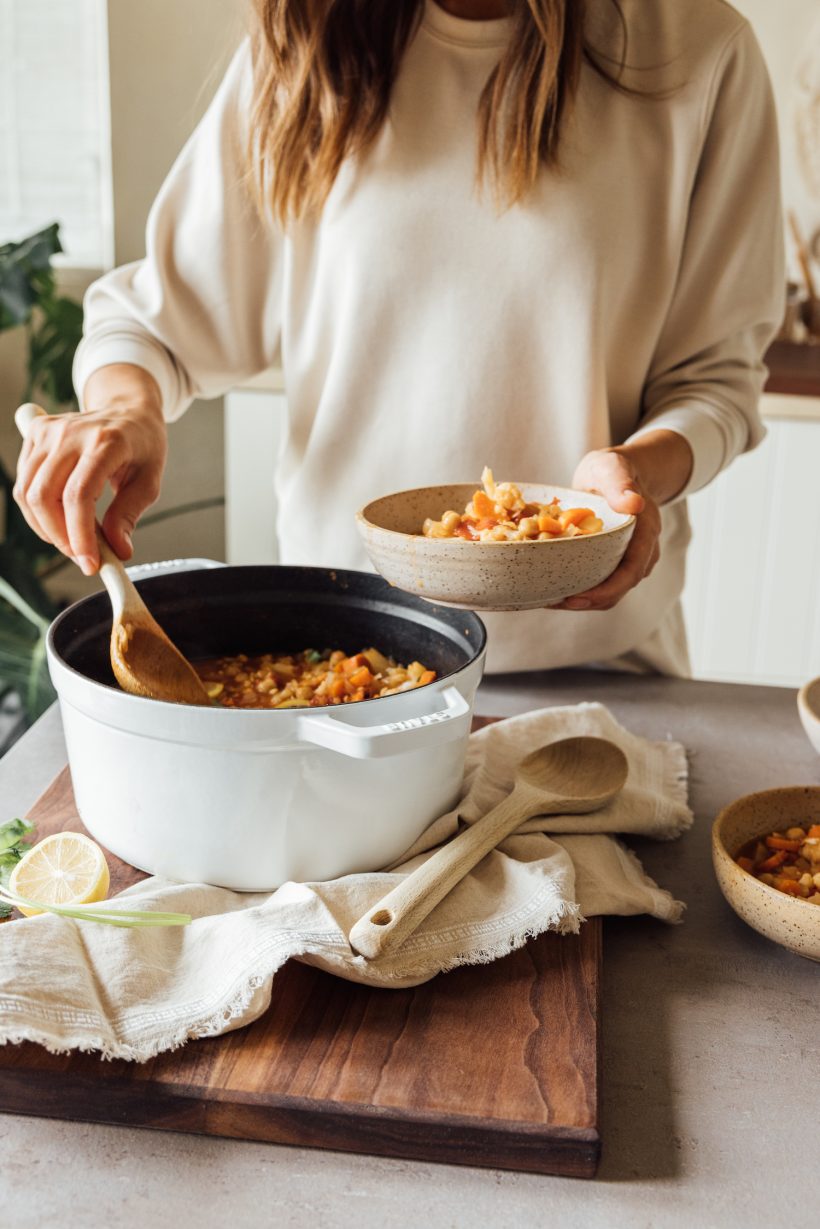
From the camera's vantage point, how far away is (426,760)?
979 mm

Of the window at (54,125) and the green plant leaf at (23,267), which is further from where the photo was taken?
the window at (54,125)

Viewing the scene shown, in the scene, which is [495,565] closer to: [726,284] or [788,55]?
[726,284]

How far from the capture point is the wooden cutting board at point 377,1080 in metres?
0.77

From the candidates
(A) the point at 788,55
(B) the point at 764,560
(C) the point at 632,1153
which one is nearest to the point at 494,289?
(C) the point at 632,1153

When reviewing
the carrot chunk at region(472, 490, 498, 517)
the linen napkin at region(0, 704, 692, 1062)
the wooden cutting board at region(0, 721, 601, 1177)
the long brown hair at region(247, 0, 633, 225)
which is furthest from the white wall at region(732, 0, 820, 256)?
the wooden cutting board at region(0, 721, 601, 1177)

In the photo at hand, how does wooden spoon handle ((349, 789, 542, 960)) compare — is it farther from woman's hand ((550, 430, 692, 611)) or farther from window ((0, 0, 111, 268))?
window ((0, 0, 111, 268))

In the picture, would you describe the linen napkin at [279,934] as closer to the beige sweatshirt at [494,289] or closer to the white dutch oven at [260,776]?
the white dutch oven at [260,776]

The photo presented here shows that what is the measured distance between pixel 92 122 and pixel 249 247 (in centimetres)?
212

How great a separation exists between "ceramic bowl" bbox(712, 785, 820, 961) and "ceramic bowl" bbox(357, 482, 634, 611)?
9.7 inches

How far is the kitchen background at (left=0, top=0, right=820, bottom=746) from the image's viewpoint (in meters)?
2.71

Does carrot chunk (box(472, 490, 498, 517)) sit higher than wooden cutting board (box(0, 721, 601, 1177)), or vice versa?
carrot chunk (box(472, 490, 498, 517))

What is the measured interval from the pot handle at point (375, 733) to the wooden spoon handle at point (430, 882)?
11 cm

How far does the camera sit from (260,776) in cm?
92

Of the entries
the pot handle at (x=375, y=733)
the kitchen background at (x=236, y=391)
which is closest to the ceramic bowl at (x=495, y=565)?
the pot handle at (x=375, y=733)
